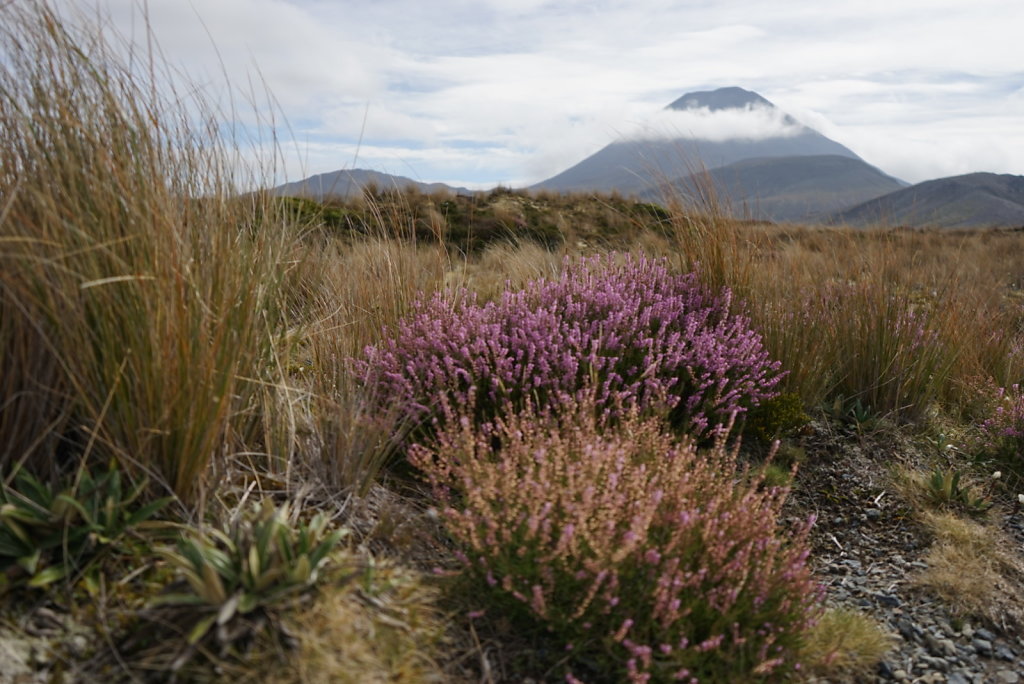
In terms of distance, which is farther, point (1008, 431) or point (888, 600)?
point (1008, 431)

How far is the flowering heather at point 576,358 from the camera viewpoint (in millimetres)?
3479

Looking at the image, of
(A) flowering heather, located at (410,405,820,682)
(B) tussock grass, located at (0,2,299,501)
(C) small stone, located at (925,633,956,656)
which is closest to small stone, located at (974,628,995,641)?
(C) small stone, located at (925,633,956,656)

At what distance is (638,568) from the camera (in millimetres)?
2344

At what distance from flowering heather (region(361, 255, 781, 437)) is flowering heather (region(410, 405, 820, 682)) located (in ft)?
2.17

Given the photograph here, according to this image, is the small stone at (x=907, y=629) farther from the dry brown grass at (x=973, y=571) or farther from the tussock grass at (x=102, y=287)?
the tussock grass at (x=102, y=287)

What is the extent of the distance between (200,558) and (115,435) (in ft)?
2.05

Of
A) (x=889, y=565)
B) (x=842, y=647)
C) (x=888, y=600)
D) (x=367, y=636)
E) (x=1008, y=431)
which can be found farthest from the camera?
(x=1008, y=431)

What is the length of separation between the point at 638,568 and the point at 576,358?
1.44 metres

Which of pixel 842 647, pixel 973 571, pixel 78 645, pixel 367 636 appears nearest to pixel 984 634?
pixel 973 571

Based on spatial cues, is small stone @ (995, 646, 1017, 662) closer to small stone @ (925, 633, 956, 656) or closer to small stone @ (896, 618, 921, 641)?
small stone @ (925, 633, 956, 656)

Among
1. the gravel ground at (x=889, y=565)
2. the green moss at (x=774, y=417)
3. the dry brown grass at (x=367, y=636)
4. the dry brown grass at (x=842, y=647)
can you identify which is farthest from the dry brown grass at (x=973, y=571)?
the dry brown grass at (x=367, y=636)

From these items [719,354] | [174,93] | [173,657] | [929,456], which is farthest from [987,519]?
[174,93]

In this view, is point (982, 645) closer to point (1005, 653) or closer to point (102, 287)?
point (1005, 653)

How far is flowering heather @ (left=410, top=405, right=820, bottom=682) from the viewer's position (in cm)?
224
